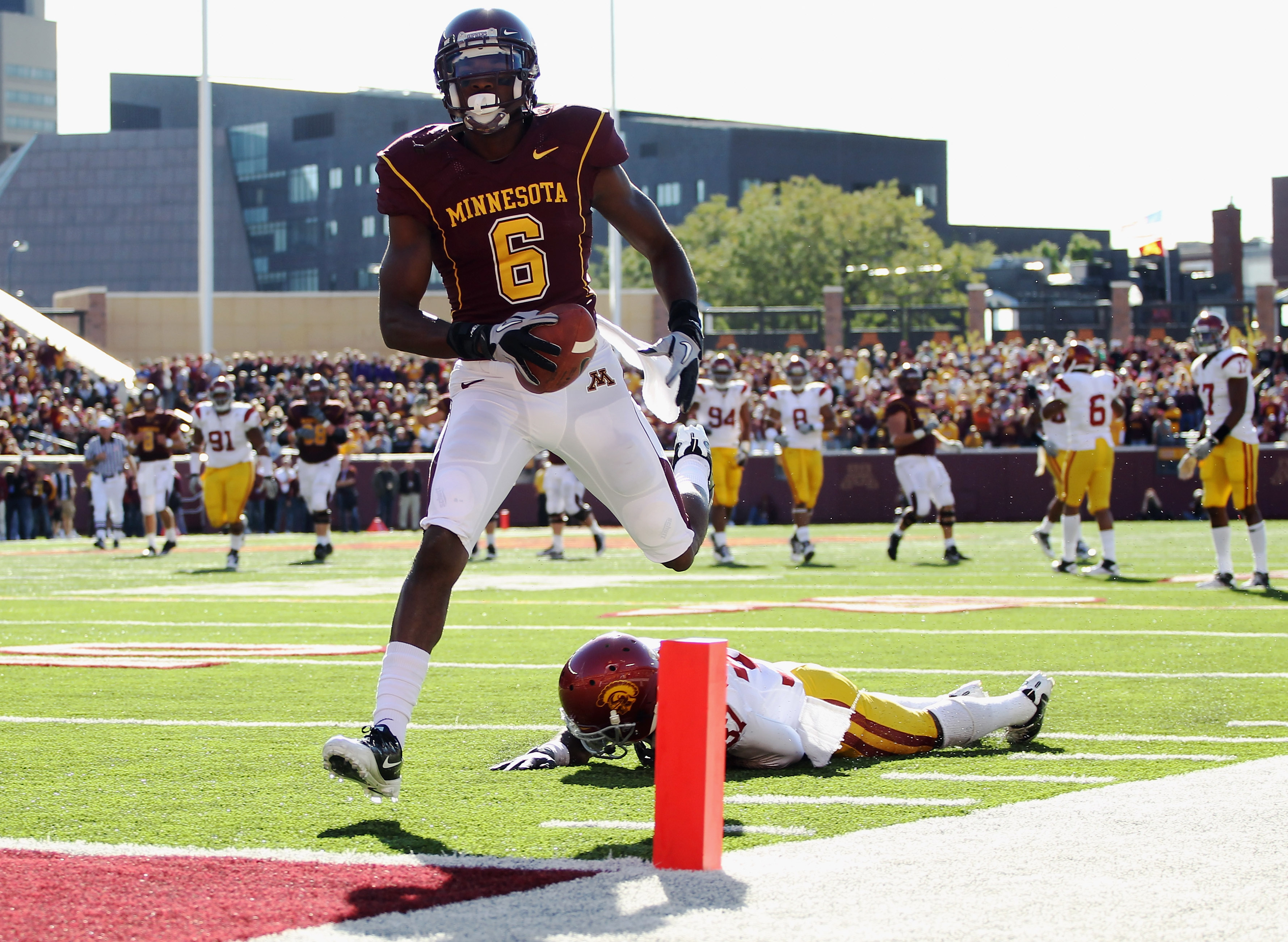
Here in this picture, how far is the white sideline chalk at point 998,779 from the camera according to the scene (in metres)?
4.26

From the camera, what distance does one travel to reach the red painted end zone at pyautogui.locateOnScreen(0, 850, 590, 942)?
9.57 ft

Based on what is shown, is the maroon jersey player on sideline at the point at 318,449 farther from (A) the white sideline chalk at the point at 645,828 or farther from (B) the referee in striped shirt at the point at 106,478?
(A) the white sideline chalk at the point at 645,828

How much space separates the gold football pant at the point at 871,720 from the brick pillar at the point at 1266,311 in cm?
4429

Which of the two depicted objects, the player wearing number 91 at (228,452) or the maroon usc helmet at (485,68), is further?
the player wearing number 91 at (228,452)

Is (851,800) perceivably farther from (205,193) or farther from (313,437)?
(205,193)

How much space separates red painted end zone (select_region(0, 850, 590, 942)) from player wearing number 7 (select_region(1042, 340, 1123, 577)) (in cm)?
1079

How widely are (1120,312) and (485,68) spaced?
43.3 m

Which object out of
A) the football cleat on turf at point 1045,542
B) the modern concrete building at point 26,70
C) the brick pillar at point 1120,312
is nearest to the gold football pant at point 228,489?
the football cleat on turf at point 1045,542

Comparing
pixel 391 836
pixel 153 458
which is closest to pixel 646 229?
pixel 391 836

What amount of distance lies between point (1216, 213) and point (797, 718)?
5973 centimetres

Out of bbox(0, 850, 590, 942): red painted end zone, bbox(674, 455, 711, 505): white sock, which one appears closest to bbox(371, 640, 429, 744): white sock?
bbox(0, 850, 590, 942): red painted end zone

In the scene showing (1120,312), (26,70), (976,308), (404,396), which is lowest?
(404,396)

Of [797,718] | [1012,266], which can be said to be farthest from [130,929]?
[1012,266]

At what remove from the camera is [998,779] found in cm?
431
